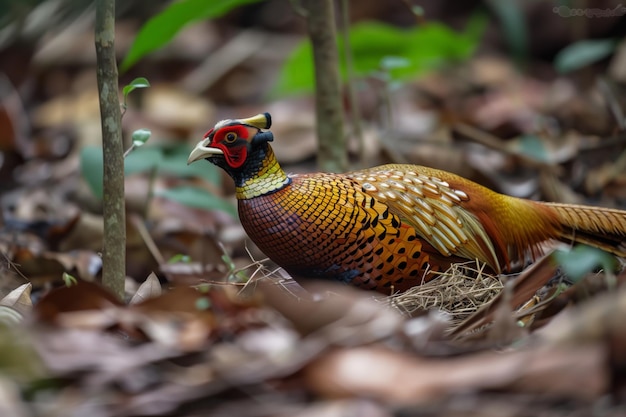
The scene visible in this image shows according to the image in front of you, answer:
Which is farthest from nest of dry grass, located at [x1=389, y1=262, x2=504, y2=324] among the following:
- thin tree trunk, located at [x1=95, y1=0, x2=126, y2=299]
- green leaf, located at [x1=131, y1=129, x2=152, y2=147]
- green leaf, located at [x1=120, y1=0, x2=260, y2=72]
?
green leaf, located at [x1=120, y1=0, x2=260, y2=72]

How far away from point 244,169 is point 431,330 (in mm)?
1128

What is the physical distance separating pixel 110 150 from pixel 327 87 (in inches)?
65.8

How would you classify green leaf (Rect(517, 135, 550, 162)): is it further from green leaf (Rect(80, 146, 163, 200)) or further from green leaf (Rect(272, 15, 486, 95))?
green leaf (Rect(80, 146, 163, 200))

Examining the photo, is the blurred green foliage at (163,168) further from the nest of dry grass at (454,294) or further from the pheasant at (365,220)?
the nest of dry grass at (454,294)

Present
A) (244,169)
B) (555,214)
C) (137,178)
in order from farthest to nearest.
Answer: (137,178) < (555,214) < (244,169)

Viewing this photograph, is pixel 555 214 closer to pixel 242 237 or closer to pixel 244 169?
pixel 244 169

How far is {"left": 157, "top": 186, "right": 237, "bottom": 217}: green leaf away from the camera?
430 cm

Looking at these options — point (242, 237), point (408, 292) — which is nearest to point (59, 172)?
point (242, 237)

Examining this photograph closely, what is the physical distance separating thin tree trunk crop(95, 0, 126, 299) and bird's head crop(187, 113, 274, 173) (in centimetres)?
29

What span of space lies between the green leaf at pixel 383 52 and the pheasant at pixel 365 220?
10.8 feet

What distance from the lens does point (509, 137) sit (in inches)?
247

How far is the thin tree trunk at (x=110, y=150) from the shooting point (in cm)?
274
